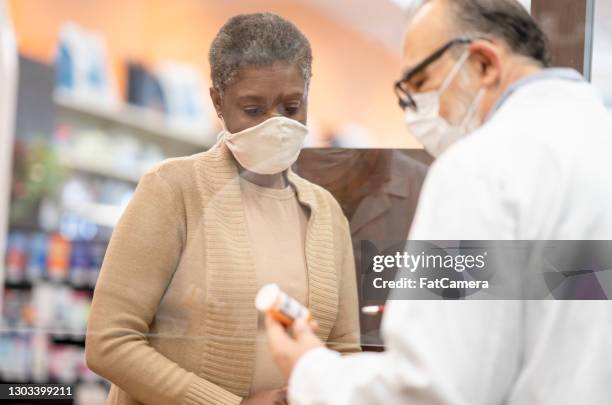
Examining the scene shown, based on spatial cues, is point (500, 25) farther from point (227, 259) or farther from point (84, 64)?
point (84, 64)

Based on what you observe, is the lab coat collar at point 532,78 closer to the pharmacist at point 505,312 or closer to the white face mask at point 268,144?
the pharmacist at point 505,312

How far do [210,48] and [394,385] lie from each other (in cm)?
101

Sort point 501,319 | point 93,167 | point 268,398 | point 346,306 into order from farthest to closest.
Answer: point 93,167
point 346,306
point 268,398
point 501,319

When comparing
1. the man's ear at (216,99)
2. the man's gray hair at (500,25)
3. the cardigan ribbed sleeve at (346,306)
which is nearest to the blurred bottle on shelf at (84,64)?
the man's ear at (216,99)

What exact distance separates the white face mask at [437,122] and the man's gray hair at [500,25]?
2.1 inches

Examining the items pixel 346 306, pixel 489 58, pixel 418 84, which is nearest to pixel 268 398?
pixel 346 306

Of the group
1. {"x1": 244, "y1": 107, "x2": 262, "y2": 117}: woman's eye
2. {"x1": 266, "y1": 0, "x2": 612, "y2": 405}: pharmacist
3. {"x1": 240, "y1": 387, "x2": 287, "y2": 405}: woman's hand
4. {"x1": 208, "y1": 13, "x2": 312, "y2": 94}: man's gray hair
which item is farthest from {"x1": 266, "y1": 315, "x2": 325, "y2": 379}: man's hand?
{"x1": 208, "y1": 13, "x2": 312, "y2": 94}: man's gray hair

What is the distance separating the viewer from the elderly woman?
1964 millimetres

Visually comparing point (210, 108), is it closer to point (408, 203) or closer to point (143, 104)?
point (143, 104)

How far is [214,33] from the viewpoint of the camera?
2.10 m

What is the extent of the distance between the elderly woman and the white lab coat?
1.78 ft

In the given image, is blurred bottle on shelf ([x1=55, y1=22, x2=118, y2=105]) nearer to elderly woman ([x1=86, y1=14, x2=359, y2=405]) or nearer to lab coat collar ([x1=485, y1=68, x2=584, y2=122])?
elderly woman ([x1=86, y1=14, x2=359, y2=405])

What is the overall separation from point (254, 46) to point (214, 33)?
142 millimetres

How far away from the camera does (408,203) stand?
206cm
